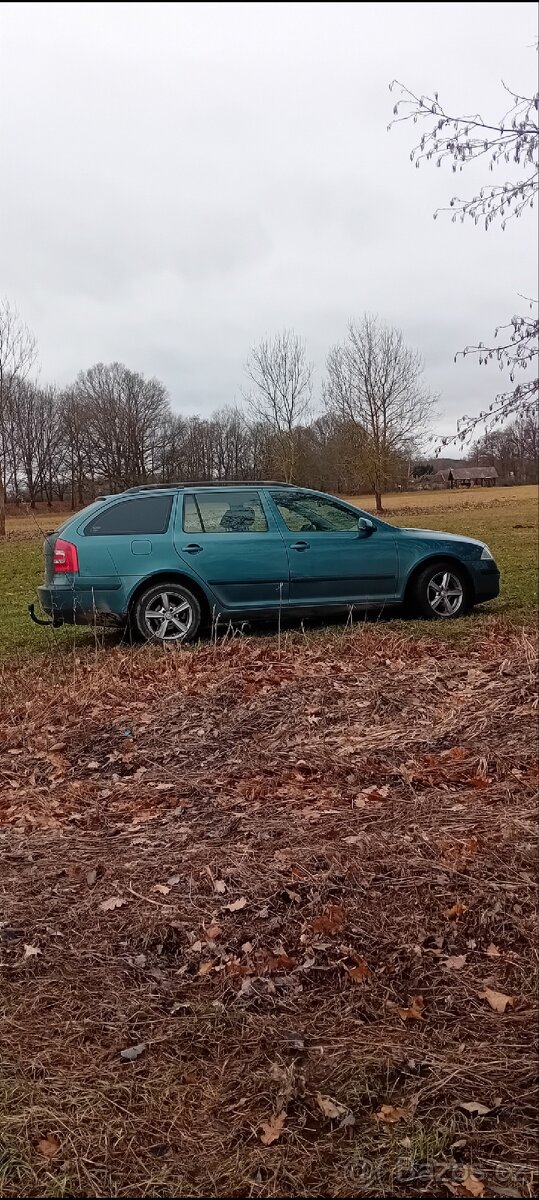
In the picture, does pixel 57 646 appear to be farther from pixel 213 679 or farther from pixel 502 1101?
pixel 502 1101

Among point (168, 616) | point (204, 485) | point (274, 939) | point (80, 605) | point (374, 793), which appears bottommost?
point (274, 939)

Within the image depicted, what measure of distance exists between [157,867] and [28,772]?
161 cm

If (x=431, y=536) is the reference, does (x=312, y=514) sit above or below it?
above

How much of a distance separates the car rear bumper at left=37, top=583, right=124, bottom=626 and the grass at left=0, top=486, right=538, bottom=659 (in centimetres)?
108

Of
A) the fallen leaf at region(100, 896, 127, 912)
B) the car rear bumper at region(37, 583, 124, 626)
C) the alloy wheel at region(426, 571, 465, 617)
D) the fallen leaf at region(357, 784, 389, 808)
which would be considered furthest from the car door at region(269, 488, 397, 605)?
the fallen leaf at region(100, 896, 127, 912)

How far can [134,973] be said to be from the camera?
2.87m

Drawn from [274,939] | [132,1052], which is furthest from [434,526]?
[132,1052]

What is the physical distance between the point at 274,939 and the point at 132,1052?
2.41 ft

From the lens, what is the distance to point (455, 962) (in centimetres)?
285

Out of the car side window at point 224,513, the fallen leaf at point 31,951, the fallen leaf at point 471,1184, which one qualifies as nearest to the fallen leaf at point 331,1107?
the fallen leaf at point 471,1184

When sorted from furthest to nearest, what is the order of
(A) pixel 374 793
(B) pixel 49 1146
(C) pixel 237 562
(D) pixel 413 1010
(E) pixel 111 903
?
(C) pixel 237 562 → (A) pixel 374 793 → (E) pixel 111 903 → (D) pixel 413 1010 → (B) pixel 49 1146

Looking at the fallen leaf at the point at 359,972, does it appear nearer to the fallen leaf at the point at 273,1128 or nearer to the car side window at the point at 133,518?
the fallen leaf at the point at 273,1128

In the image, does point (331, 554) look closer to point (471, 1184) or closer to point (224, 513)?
point (224, 513)

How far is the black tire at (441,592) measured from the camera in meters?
8.20
